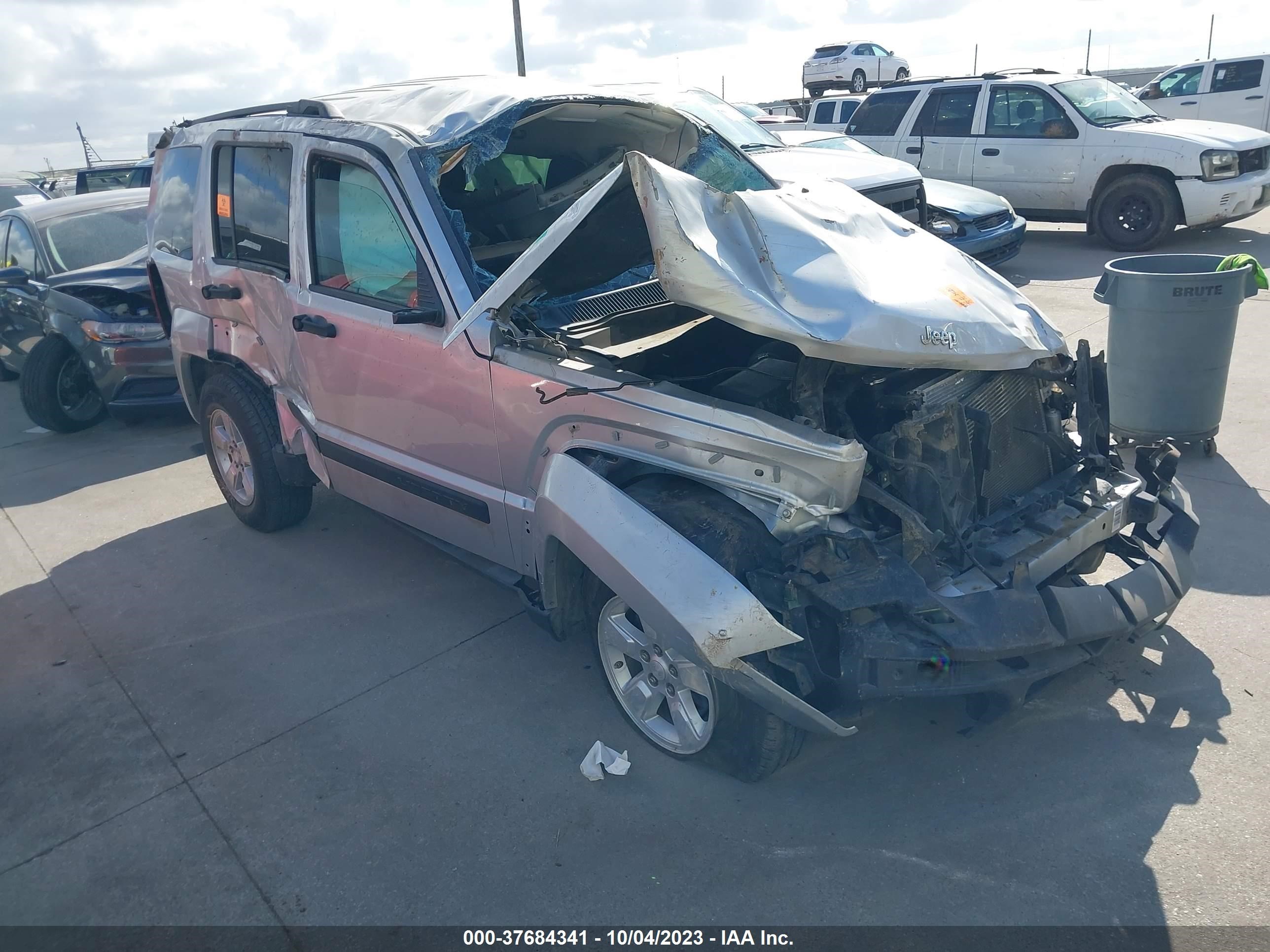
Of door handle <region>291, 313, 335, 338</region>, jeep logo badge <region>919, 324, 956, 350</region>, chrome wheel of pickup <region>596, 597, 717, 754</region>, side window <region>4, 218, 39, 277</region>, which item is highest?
jeep logo badge <region>919, 324, 956, 350</region>

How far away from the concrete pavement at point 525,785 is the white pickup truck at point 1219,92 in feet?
44.4

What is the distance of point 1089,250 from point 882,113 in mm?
3349

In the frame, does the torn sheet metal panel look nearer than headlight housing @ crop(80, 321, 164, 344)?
Yes

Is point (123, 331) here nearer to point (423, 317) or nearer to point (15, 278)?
point (15, 278)

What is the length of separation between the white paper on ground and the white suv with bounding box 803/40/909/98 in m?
24.4

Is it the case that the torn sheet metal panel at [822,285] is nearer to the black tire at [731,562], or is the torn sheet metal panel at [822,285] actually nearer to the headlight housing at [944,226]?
the black tire at [731,562]

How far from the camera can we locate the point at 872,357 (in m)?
2.93

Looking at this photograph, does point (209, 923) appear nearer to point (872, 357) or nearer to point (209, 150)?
point (872, 357)

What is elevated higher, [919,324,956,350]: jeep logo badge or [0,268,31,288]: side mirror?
[919,324,956,350]: jeep logo badge

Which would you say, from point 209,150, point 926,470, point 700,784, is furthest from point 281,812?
point 209,150

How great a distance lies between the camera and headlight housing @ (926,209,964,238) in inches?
357

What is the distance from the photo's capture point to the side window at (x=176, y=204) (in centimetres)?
533

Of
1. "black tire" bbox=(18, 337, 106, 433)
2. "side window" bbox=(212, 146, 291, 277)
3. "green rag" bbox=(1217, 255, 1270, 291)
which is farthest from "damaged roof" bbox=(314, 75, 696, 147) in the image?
"black tire" bbox=(18, 337, 106, 433)

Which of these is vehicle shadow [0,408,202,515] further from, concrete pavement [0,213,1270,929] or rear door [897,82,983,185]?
rear door [897,82,983,185]
